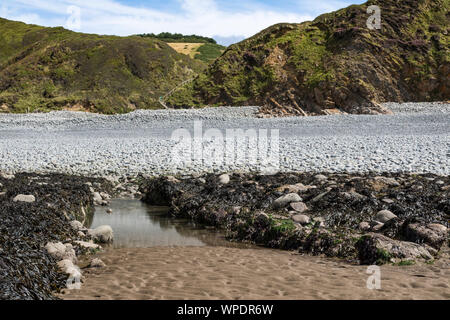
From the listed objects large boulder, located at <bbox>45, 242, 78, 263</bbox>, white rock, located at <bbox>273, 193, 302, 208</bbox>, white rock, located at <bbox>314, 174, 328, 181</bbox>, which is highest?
white rock, located at <bbox>314, 174, 328, 181</bbox>

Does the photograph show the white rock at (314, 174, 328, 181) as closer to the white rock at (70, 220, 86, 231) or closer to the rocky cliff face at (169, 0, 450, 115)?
the white rock at (70, 220, 86, 231)

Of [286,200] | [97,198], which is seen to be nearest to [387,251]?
[286,200]

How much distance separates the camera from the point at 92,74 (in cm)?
5156

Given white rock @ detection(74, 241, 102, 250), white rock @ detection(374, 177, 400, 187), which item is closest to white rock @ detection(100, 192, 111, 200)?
white rock @ detection(74, 241, 102, 250)

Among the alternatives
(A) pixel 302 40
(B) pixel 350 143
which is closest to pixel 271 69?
(A) pixel 302 40

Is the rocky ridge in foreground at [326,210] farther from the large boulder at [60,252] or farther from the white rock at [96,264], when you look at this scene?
the large boulder at [60,252]

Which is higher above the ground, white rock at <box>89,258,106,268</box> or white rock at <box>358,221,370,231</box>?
white rock at <box>358,221,370,231</box>

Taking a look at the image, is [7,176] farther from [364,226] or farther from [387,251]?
[387,251]

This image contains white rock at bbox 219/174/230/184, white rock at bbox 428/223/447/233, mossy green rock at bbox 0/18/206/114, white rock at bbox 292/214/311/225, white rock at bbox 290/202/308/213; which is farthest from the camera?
mossy green rock at bbox 0/18/206/114

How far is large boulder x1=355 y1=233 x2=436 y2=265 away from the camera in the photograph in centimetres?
588

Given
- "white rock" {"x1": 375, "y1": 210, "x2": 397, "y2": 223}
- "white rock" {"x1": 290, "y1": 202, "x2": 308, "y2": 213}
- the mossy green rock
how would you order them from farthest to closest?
the mossy green rock
"white rock" {"x1": 290, "y1": 202, "x2": 308, "y2": 213}
"white rock" {"x1": 375, "y1": 210, "x2": 397, "y2": 223}

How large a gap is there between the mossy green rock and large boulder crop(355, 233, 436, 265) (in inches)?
1438
